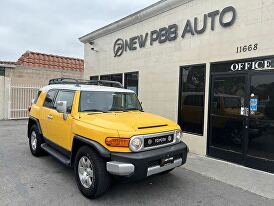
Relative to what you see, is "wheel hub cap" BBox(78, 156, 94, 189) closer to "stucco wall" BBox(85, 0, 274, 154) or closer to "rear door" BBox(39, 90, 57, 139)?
"rear door" BBox(39, 90, 57, 139)

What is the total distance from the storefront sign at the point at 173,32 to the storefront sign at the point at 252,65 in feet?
3.59

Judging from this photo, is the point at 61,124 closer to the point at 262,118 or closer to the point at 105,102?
the point at 105,102

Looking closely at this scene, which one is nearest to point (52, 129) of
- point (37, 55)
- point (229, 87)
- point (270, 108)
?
point (229, 87)

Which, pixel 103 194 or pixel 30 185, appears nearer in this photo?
pixel 103 194

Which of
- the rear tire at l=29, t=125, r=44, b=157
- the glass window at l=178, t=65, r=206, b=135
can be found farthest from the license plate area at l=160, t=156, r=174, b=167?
the rear tire at l=29, t=125, r=44, b=157

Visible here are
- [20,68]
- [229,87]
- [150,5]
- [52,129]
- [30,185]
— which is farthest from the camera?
[20,68]

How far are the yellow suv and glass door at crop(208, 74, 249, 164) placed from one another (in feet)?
7.65

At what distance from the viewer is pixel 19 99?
14.4 meters

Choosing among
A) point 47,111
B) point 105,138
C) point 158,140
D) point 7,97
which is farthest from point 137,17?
point 7,97

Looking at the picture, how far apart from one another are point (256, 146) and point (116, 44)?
7093 millimetres

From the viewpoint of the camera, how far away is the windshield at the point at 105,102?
513cm

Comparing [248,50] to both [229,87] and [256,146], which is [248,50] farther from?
[256,146]

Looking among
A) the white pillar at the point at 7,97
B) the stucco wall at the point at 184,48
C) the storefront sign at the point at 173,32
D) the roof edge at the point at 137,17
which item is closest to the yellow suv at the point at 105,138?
the stucco wall at the point at 184,48

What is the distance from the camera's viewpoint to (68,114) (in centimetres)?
507
